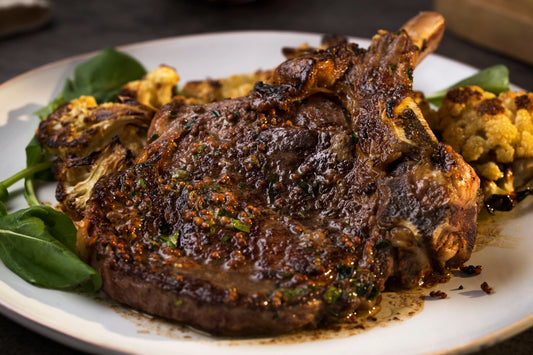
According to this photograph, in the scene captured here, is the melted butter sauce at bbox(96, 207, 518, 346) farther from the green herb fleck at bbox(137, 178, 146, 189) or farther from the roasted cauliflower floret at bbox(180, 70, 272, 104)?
the roasted cauliflower floret at bbox(180, 70, 272, 104)

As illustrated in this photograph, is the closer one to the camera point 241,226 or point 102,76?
point 241,226

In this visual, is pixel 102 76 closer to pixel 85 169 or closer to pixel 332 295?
pixel 85 169

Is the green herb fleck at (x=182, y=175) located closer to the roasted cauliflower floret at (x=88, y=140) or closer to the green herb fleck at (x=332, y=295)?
the roasted cauliflower floret at (x=88, y=140)

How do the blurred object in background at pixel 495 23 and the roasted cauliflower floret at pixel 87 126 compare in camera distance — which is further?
the blurred object in background at pixel 495 23

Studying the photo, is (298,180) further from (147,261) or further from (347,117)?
(147,261)

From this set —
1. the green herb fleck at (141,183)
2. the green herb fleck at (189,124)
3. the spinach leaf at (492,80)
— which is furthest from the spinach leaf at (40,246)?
the spinach leaf at (492,80)

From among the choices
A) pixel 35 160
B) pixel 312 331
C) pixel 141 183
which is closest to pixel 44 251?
pixel 141 183
